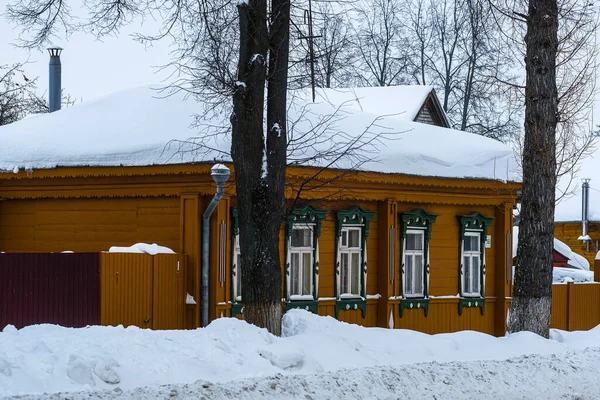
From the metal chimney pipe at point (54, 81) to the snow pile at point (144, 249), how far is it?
9.45m

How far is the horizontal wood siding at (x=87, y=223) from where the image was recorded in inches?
648

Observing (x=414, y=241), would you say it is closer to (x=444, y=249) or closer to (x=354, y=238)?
(x=444, y=249)

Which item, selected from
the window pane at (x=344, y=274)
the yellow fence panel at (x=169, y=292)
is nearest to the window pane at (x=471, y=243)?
the window pane at (x=344, y=274)

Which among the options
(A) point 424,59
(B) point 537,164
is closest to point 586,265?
(A) point 424,59

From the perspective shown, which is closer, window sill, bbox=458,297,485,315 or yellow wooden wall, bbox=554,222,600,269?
window sill, bbox=458,297,485,315

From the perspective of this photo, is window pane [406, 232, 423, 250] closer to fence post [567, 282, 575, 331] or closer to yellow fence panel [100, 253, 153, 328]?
fence post [567, 282, 575, 331]

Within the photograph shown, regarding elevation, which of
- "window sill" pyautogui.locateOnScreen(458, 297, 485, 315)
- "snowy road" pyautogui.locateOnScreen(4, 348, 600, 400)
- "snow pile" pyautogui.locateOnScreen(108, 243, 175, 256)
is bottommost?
"snowy road" pyautogui.locateOnScreen(4, 348, 600, 400)

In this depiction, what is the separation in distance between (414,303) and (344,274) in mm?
1782

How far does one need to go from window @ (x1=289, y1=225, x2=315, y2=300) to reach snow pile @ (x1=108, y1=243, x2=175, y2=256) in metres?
2.53

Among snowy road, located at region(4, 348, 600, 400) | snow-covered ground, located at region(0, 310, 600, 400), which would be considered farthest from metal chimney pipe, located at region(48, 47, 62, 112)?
snowy road, located at region(4, 348, 600, 400)

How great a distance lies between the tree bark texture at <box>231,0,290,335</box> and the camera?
12359 millimetres

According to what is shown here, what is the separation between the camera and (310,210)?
17.6 m

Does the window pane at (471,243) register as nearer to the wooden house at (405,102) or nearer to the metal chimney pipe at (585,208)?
the wooden house at (405,102)

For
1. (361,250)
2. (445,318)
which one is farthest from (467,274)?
(361,250)
